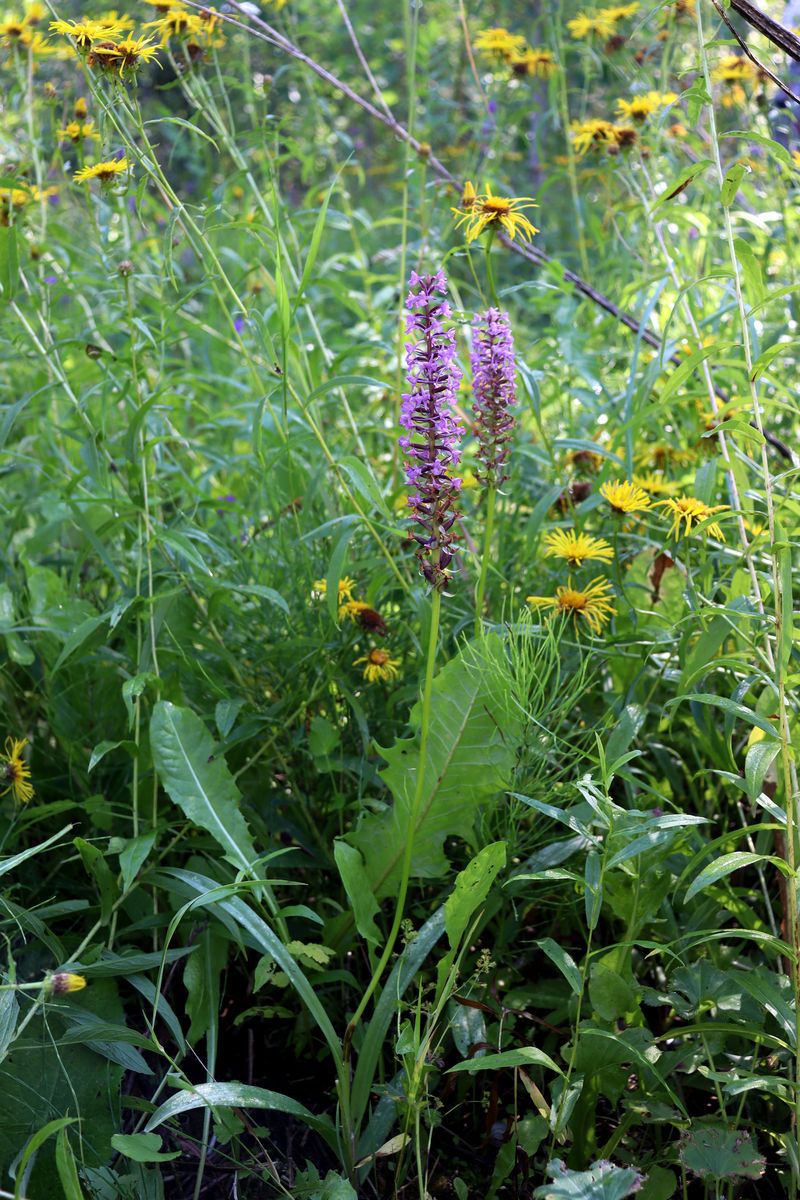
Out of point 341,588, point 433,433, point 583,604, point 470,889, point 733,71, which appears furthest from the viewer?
point 733,71

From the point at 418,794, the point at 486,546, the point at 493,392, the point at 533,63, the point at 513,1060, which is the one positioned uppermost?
the point at 533,63

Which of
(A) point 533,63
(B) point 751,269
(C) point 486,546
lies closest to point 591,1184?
(C) point 486,546

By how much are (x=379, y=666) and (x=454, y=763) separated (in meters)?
0.25

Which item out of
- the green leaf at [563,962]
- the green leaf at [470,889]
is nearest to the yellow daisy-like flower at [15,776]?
the green leaf at [470,889]

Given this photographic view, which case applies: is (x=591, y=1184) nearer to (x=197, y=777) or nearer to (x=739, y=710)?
(x=739, y=710)

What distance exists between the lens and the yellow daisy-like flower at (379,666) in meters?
1.57

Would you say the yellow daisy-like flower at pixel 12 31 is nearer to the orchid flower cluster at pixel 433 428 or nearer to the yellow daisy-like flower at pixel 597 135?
the yellow daisy-like flower at pixel 597 135

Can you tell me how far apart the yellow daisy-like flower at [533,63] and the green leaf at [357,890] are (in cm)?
207

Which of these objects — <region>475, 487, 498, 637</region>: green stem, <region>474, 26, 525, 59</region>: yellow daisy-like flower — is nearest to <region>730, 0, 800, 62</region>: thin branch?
<region>475, 487, 498, 637</region>: green stem

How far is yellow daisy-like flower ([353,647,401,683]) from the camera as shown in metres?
1.57

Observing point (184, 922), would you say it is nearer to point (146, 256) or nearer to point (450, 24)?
point (146, 256)

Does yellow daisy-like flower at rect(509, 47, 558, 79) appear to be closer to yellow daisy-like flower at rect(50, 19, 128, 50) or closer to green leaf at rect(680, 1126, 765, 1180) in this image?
yellow daisy-like flower at rect(50, 19, 128, 50)

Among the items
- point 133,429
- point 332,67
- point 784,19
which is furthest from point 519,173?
point 133,429

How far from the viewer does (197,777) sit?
56.4 inches
